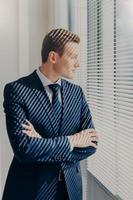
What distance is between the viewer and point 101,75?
2279 mm

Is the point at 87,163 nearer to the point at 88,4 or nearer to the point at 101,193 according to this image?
the point at 101,193

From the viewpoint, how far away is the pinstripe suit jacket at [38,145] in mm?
1637

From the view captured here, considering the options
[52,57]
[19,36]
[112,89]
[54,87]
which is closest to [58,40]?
[52,57]

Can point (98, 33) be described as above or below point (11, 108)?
above

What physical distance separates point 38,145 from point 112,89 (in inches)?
23.5

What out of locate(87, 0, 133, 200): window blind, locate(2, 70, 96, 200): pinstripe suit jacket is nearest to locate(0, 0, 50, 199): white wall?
locate(87, 0, 133, 200): window blind

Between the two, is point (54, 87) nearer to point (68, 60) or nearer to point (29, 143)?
point (68, 60)

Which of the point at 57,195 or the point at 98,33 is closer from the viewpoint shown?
the point at 57,195

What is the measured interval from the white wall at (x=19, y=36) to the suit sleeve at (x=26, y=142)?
118 cm

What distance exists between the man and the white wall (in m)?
1.13

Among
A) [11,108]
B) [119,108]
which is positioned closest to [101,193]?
[119,108]

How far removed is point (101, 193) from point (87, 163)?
29cm

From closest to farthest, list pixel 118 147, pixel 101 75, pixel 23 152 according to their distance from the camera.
Result: pixel 23 152 < pixel 118 147 < pixel 101 75

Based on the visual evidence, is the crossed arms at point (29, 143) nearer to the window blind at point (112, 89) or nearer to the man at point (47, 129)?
the man at point (47, 129)
